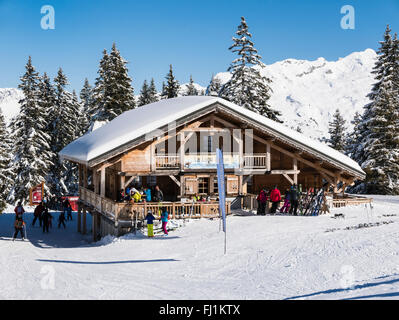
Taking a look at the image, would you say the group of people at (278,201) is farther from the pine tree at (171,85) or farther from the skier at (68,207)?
the pine tree at (171,85)

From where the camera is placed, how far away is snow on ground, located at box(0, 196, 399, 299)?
32.3 feet

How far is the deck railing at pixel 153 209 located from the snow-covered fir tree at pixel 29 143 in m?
20.6

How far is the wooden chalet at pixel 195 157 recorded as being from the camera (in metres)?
20.9

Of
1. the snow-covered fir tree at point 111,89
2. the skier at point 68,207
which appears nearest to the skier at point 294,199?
the skier at point 68,207

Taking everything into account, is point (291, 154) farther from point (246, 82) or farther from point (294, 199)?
point (246, 82)

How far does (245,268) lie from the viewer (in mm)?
12078

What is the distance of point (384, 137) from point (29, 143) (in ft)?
110

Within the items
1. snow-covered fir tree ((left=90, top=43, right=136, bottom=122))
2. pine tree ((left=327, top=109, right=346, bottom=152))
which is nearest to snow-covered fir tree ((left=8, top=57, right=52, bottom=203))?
snow-covered fir tree ((left=90, top=43, right=136, bottom=122))

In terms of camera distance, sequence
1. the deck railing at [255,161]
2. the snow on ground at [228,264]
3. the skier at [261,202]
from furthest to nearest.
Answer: the deck railing at [255,161]
the skier at [261,202]
the snow on ground at [228,264]

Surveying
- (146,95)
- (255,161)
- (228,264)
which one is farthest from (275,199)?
(146,95)

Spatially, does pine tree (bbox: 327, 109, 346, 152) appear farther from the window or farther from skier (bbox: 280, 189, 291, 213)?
skier (bbox: 280, 189, 291, 213)

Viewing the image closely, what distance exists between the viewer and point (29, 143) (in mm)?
39938

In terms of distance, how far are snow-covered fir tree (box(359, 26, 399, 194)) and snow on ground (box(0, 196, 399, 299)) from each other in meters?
16.4
